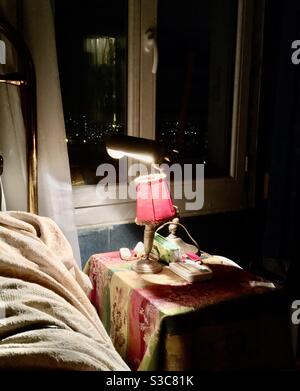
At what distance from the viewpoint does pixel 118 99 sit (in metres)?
2.15

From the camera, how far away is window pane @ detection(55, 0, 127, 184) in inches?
80.0

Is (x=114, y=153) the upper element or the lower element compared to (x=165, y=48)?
lower

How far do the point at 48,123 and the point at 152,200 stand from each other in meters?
0.49

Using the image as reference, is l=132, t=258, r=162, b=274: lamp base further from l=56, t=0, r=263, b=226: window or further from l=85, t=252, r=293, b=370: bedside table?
l=56, t=0, r=263, b=226: window

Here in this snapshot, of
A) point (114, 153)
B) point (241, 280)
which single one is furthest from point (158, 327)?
point (114, 153)

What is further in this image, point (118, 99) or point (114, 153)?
point (118, 99)

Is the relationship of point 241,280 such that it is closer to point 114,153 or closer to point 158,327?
point 158,327

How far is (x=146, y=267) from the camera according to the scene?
1635 mm

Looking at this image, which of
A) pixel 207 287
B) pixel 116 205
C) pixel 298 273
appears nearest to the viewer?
pixel 207 287

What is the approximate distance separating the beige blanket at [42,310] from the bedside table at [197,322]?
24 cm

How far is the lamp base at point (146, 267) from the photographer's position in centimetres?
163

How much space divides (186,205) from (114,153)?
0.77 meters

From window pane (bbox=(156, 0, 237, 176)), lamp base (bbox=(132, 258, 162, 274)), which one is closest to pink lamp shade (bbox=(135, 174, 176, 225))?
lamp base (bbox=(132, 258, 162, 274))

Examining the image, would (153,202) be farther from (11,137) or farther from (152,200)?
(11,137)
